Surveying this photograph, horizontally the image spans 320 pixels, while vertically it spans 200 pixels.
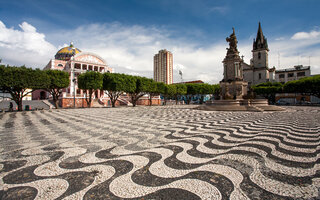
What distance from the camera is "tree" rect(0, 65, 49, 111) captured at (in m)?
19.6

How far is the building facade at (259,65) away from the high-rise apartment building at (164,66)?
6288 centimetres

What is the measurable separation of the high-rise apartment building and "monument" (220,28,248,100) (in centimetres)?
9839

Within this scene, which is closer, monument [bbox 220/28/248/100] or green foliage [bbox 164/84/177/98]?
monument [bbox 220/28/248/100]

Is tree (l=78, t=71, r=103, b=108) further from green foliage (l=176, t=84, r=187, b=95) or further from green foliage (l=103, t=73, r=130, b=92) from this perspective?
green foliage (l=176, t=84, r=187, b=95)

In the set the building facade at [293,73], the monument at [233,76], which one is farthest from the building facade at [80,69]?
the building facade at [293,73]

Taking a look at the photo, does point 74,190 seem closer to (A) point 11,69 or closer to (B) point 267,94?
(A) point 11,69

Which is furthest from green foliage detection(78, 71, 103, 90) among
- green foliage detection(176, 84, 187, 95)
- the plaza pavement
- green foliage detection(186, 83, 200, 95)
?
green foliage detection(186, 83, 200, 95)

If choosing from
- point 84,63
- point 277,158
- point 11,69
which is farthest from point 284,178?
point 84,63

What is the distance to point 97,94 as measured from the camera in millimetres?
49156

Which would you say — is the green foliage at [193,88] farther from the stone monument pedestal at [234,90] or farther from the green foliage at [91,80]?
the green foliage at [91,80]

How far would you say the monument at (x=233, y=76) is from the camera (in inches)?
803

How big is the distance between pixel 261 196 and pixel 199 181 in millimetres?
802

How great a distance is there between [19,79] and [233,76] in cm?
2848

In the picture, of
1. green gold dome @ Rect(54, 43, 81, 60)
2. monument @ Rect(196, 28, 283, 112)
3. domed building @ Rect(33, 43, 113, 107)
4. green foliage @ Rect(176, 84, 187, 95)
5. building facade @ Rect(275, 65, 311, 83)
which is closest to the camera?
monument @ Rect(196, 28, 283, 112)
